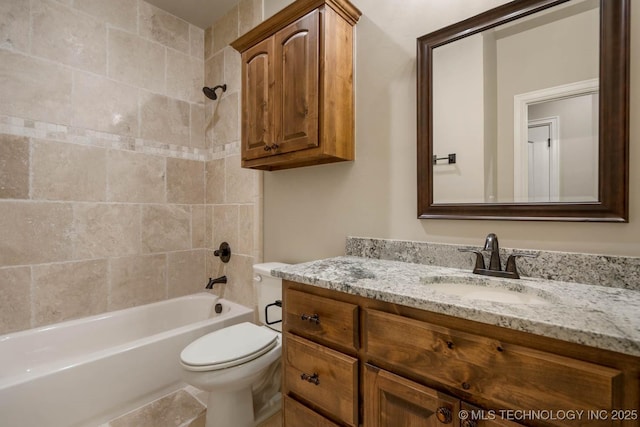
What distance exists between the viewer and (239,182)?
2.27 meters

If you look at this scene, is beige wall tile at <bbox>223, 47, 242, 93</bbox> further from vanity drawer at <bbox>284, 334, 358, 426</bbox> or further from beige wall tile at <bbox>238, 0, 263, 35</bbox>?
vanity drawer at <bbox>284, 334, 358, 426</bbox>

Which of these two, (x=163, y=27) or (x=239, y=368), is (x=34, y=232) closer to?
(x=239, y=368)

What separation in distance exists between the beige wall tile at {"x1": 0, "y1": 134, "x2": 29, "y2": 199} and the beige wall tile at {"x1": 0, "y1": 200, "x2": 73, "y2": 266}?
0.22 ft

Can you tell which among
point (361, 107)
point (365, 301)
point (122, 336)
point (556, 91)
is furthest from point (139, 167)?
point (556, 91)

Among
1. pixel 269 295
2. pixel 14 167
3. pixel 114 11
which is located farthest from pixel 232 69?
pixel 269 295

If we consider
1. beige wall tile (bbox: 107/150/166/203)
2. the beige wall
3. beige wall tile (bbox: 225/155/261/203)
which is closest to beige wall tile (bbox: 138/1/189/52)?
beige wall tile (bbox: 107/150/166/203)

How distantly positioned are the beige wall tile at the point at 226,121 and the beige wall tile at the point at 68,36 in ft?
2.67

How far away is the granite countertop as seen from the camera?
579mm

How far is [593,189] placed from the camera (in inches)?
38.1

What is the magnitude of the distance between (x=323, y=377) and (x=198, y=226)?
196 cm

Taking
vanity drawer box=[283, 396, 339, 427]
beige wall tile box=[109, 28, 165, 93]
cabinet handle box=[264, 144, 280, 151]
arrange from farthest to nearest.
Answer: beige wall tile box=[109, 28, 165, 93] → cabinet handle box=[264, 144, 280, 151] → vanity drawer box=[283, 396, 339, 427]

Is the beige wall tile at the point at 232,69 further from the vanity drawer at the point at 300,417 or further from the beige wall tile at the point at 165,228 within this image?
the vanity drawer at the point at 300,417

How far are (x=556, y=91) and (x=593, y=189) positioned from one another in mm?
373

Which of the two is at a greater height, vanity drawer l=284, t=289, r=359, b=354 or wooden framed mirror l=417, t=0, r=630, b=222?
wooden framed mirror l=417, t=0, r=630, b=222
